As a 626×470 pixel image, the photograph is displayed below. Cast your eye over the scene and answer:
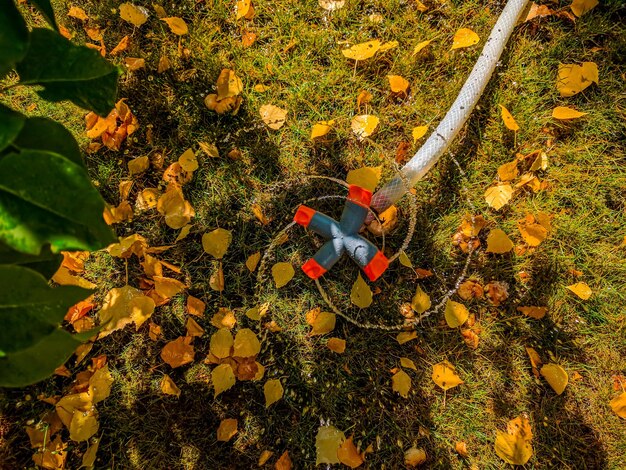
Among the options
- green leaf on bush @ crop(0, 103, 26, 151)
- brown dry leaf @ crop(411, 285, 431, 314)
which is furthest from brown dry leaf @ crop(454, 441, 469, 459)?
green leaf on bush @ crop(0, 103, 26, 151)

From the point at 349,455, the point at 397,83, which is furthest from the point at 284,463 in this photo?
the point at 397,83

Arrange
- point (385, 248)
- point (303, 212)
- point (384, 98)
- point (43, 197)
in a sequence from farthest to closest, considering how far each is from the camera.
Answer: point (384, 98), point (385, 248), point (303, 212), point (43, 197)

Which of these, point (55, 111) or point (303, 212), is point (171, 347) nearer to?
point (303, 212)

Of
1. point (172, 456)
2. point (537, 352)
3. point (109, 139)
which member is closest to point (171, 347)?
point (172, 456)

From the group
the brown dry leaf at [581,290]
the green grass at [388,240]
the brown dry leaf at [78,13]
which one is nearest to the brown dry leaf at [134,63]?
the green grass at [388,240]

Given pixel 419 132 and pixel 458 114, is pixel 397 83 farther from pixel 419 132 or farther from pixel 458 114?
pixel 458 114
